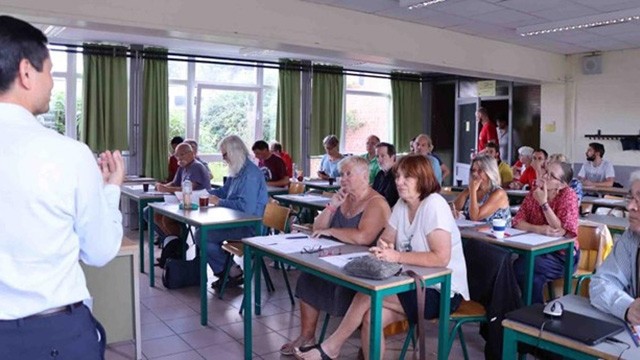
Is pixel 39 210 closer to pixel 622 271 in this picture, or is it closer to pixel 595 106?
pixel 622 271

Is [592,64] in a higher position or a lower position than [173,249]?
higher

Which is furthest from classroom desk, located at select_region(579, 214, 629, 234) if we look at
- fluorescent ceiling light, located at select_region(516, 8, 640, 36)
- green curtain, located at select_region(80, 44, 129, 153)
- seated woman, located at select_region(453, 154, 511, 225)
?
green curtain, located at select_region(80, 44, 129, 153)

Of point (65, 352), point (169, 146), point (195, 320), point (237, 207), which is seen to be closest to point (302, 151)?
point (169, 146)

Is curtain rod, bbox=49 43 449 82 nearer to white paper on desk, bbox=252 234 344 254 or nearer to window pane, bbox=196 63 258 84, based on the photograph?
window pane, bbox=196 63 258 84

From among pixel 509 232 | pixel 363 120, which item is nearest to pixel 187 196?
pixel 509 232

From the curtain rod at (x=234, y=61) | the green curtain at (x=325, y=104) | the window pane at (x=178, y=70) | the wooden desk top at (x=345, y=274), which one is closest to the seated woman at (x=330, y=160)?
the green curtain at (x=325, y=104)

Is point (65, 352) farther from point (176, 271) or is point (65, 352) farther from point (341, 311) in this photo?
point (176, 271)

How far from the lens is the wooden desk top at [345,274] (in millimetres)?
2355

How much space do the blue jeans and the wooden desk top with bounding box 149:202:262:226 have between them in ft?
0.60

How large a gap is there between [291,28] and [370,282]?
4.02m

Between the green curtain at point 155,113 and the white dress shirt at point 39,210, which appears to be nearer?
the white dress shirt at point 39,210

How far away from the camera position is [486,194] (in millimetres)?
4121

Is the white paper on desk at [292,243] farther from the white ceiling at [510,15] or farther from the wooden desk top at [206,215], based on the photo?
the white ceiling at [510,15]

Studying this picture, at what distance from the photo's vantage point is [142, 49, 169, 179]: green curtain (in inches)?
326
